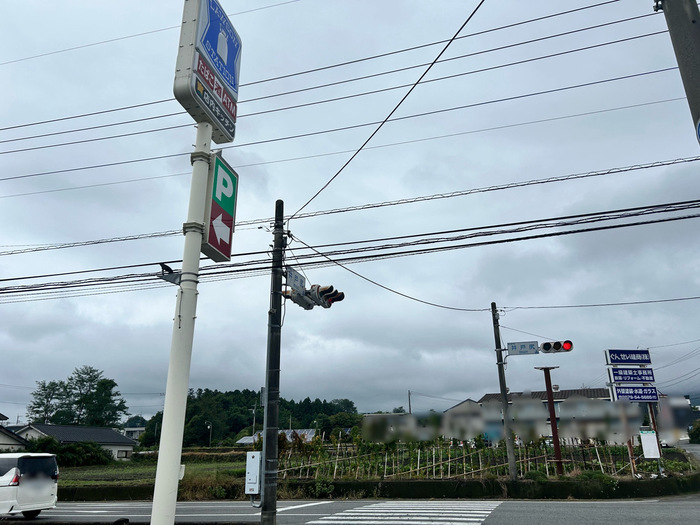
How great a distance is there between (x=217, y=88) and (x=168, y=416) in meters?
3.59

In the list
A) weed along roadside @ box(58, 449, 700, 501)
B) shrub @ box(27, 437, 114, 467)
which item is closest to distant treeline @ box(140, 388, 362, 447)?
shrub @ box(27, 437, 114, 467)

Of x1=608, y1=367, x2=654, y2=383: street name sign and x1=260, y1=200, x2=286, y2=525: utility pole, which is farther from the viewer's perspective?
x1=608, y1=367, x2=654, y2=383: street name sign

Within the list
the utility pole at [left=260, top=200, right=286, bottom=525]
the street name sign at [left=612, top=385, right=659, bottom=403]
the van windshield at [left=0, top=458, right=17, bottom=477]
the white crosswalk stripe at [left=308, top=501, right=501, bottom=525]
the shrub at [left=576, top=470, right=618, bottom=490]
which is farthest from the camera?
the street name sign at [left=612, top=385, right=659, bottom=403]

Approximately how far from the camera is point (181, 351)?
4.68 metres

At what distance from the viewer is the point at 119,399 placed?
3743 inches

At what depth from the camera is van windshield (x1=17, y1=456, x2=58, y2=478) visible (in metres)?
12.3

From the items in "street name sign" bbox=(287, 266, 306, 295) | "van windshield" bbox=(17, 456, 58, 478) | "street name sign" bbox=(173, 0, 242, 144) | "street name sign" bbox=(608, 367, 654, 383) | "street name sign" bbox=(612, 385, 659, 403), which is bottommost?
"van windshield" bbox=(17, 456, 58, 478)

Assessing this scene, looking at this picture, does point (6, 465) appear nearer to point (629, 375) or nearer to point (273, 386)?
point (273, 386)

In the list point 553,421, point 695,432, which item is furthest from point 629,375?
point 695,432

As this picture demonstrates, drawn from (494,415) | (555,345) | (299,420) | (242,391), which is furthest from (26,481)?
(242,391)

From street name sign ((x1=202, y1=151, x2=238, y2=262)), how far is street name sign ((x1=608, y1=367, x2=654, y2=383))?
1643 cm

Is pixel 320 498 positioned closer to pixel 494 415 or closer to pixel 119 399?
pixel 494 415

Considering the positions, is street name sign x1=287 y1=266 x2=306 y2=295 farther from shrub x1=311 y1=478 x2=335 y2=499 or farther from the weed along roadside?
shrub x1=311 y1=478 x2=335 y2=499

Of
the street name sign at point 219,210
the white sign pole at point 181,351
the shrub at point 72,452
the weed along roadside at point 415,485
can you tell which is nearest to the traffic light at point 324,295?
the street name sign at point 219,210
